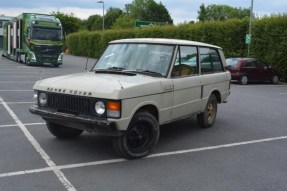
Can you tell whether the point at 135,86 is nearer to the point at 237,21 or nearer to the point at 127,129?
the point at 127,129

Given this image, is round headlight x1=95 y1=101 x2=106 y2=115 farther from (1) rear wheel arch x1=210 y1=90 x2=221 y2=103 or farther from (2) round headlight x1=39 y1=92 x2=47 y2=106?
(1) rear wheel arch x1=210 y1=90 x2=221 y2=103

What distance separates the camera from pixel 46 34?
28406 mm

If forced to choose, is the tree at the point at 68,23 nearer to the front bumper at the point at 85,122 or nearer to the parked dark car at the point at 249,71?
the parked dark car at the point at 249,71

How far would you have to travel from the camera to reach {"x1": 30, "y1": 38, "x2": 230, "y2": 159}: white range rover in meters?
5.88

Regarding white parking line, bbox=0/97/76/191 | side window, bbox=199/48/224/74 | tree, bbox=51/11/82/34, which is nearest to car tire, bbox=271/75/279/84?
side window, bbox=199/48/224/74

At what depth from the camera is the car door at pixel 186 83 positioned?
23.7ft

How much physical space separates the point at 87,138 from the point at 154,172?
2094 mm

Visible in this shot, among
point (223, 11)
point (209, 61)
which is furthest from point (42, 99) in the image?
point (223, 11)

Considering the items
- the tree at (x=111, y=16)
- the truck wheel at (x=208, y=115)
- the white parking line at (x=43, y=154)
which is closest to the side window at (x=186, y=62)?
the truck wheel at (x=208, y=115)

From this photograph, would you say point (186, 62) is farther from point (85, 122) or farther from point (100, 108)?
point (85, 122)

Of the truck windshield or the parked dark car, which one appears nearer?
the parked dark car

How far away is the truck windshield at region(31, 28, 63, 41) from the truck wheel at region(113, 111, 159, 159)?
906 inches

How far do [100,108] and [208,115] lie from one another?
3593 millimetres

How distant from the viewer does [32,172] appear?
552cm
